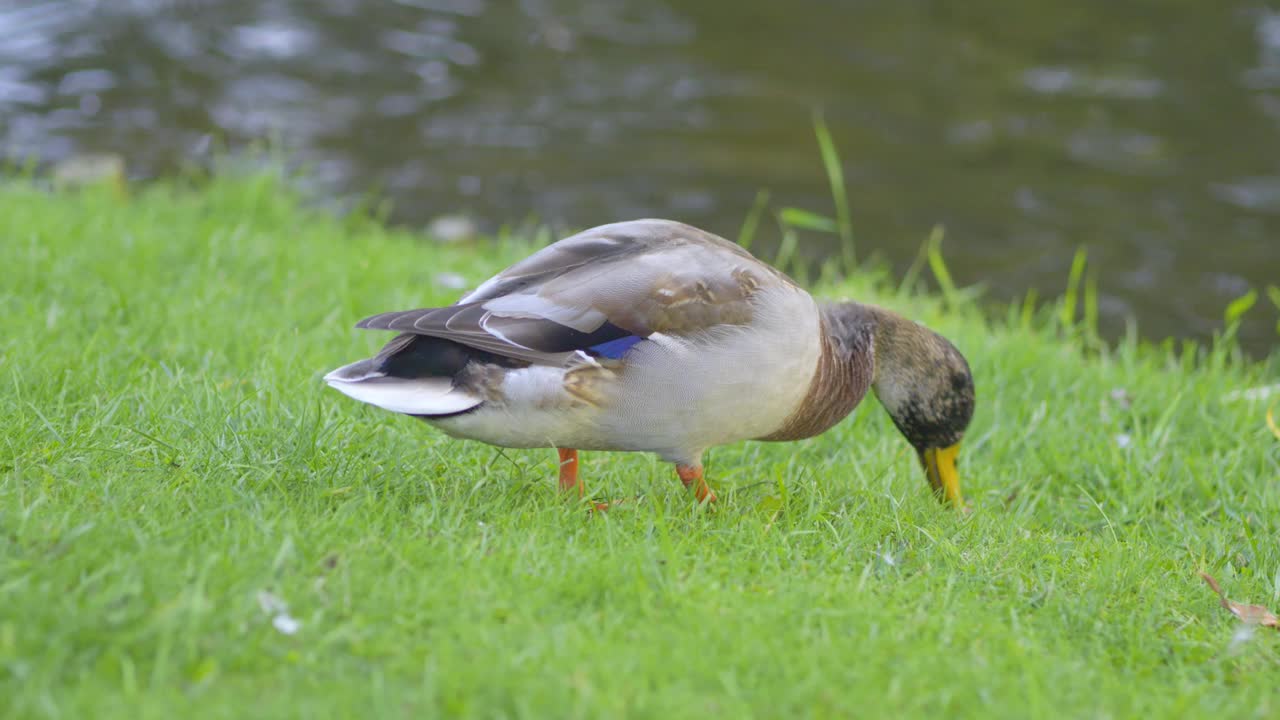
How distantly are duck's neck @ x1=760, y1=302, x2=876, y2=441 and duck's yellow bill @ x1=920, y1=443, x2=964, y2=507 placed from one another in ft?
0.97

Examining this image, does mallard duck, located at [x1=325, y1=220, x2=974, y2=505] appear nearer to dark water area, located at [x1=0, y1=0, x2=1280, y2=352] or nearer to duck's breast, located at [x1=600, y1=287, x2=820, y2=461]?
duck's breast, located at [x1=600, y1=287, x2=820, y2=461]

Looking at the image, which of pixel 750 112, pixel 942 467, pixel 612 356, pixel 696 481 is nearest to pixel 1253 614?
pixel 942 467

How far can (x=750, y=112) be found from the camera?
9.05 meters

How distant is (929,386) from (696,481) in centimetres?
86

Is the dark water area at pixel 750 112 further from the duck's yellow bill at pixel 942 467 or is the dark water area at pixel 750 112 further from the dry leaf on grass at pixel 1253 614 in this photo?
the dry leaf on grass at pixel 1253 614

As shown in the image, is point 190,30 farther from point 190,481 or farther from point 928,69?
point 190,481

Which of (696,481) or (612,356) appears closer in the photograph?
(612,356)

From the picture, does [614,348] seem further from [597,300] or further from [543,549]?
[543,549]

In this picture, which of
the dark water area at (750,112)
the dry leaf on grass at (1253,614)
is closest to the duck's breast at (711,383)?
the dry leaf on grass at (1253,614)

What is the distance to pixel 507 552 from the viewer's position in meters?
2.76

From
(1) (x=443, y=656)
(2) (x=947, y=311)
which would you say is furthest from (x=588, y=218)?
(1) (x=443, y=656)

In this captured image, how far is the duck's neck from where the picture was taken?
134 inches

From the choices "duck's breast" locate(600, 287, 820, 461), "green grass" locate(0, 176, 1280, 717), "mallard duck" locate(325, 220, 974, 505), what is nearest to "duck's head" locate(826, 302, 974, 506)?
"green grass" locate(0, 176, 1280, 717)

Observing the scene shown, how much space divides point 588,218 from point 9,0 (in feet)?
17.7
